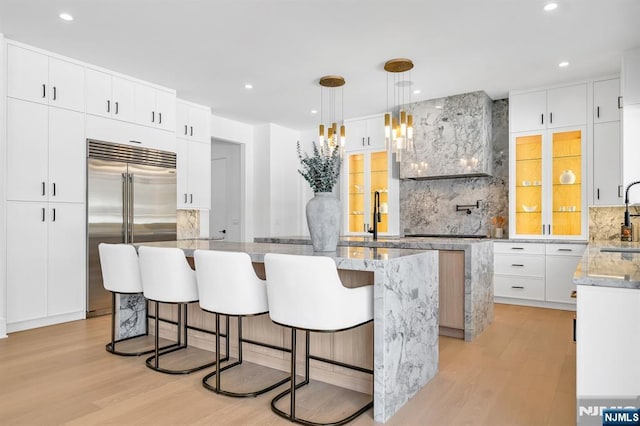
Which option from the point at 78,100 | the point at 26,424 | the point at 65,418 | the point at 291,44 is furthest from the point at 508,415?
the point at 78,100

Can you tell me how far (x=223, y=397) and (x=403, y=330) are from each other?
1158 mm

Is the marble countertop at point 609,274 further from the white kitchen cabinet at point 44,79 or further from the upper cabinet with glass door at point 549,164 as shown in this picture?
the white kitchen cabinet at point 44,79

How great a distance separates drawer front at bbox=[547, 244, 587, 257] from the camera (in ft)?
16.0

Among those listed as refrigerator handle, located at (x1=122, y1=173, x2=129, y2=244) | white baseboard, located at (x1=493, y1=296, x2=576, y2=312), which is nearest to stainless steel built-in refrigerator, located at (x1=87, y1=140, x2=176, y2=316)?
refrigerator handle, located at (x1=122, y1=173, x2=129, y2=244)

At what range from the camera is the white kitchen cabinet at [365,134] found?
6.65 metres

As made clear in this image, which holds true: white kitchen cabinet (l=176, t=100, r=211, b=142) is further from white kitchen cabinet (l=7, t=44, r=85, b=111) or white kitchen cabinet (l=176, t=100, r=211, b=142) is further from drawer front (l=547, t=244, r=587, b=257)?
drawer front (l=547, t=244, r=587, b=257)

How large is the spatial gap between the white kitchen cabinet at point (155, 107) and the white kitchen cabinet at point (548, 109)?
4.47 meters

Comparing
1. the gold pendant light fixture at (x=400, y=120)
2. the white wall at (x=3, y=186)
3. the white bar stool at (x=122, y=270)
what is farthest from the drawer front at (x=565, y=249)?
the white wall at (x=3, y=186)

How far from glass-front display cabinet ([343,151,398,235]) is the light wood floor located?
3197 millimetres

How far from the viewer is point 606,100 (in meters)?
4.91

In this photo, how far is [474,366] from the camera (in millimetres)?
3062

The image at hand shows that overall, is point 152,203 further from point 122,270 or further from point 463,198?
point 463,198

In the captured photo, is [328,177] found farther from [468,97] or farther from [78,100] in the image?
[468,97]

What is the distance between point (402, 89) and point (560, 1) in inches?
91.9
